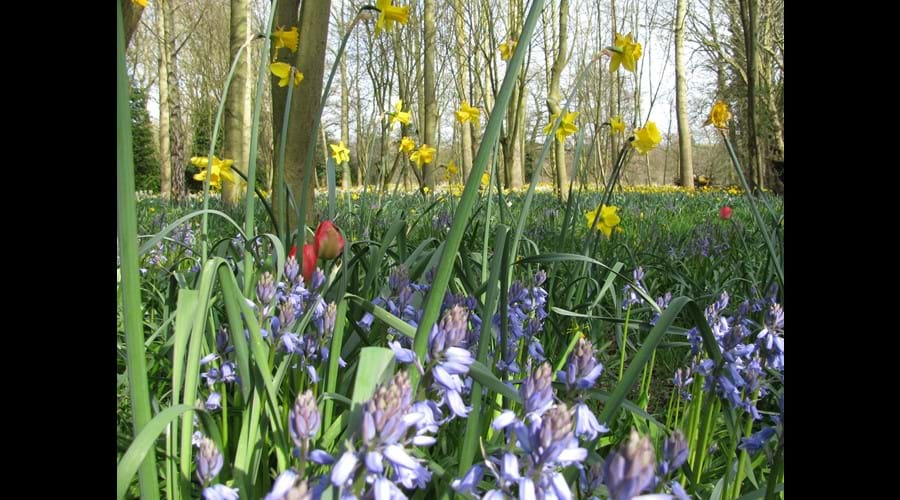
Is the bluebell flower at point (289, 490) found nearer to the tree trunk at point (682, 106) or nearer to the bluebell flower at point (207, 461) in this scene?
the bluebell flower at point (207, 461)

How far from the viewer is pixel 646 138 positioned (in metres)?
2.52

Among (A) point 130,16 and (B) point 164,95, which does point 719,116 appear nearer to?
(A) point 130,16

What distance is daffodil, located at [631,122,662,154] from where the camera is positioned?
248 cm

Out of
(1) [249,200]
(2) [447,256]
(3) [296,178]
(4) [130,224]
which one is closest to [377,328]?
(1) [249,200]

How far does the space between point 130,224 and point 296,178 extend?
2809 mm

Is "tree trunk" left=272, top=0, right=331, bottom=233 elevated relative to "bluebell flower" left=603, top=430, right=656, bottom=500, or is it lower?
elevated

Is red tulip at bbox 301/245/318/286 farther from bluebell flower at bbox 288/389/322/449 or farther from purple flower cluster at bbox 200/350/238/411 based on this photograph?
bluebell flower at bbox 288/389/322/449

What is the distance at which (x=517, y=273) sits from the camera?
196 cm

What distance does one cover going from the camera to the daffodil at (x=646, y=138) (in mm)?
2480

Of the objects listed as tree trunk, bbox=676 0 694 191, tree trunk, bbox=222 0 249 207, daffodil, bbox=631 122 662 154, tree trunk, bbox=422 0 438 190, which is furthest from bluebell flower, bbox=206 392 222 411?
tree trunk, bbox=676 0 694 191

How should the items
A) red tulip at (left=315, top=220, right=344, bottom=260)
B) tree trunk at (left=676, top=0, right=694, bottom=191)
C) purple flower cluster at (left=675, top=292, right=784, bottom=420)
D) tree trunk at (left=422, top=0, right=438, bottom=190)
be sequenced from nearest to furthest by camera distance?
purple flower cluster at (left=675, top=292, right=784, bottom=420), red tulip at (left=315, top=220, right=344, bottom=260), tree trunk at (left=422, top=0, right=438, bottom=190), tree trunk at (left=676, top=0, right=694, bottom=191)

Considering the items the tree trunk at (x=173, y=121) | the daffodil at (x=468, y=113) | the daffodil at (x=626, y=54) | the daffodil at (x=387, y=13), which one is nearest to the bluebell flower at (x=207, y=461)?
the daffodil at (x=387, y=13)
